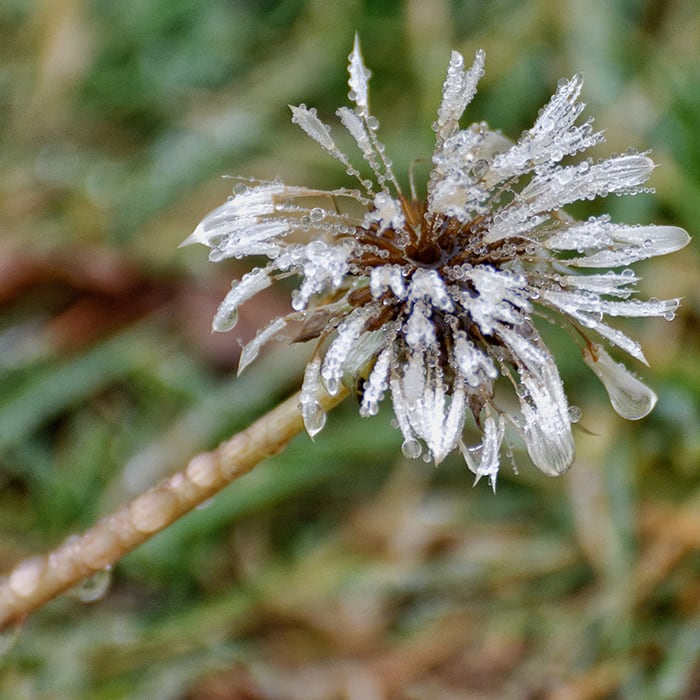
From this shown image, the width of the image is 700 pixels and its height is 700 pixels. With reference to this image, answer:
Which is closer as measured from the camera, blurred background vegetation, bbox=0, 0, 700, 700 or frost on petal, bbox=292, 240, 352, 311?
frost on petal, bbox=292, 240, 352, 311

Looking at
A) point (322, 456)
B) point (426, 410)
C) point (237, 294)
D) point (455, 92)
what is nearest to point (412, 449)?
point (426, 410)

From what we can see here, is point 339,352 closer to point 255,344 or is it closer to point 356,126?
point 255,344

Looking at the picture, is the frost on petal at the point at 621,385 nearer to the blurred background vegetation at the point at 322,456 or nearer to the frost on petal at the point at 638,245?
the frost on petal at the point at 638,245

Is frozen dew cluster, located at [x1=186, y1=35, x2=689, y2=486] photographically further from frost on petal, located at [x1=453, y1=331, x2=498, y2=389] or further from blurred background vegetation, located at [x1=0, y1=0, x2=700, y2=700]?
blurred background vegetation, located at [x1=0, y1=0, x2=700, y2=700]

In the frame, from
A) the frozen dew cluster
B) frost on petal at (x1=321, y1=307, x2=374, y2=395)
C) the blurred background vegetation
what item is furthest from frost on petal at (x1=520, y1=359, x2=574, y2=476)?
the blurred background vegetation

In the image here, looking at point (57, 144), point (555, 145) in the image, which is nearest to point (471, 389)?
point (555, 145)

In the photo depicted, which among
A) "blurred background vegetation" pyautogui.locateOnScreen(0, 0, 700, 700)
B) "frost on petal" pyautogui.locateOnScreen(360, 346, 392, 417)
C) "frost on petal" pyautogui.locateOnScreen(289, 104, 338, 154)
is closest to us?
"frost on petal" pyautogui.locateOnScreen(360, 346, 392, 417)

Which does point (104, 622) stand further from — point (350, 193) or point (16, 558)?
point (350, 193)
